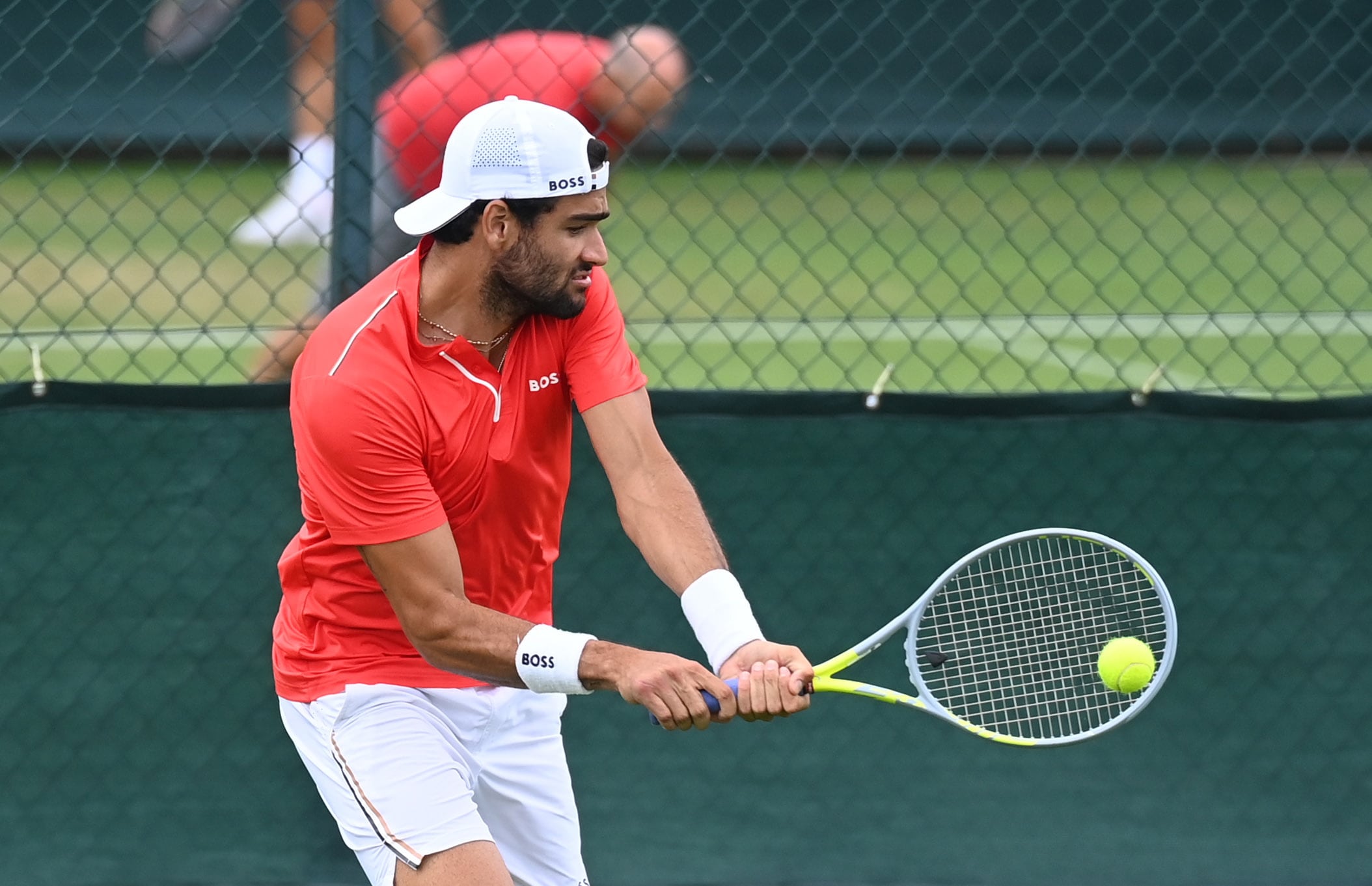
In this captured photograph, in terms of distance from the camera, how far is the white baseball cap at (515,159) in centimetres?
264

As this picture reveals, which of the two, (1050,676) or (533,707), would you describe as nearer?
(533,707)

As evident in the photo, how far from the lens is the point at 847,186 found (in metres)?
10.3

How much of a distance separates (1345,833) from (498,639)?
2.29m

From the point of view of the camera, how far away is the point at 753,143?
6848 millimetres

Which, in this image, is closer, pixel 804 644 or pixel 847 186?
pixel 804 644

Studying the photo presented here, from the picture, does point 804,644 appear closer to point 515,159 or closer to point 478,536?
point 478,536

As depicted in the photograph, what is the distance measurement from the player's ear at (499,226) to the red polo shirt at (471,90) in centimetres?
109

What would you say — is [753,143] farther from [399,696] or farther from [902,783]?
[399,696]

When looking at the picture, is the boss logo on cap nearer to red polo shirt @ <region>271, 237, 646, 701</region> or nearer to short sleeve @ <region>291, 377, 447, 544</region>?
red polo shirt @ <region>271, 237, 646, 701</region>

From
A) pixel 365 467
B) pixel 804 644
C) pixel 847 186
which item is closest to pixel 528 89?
pixel 804 644

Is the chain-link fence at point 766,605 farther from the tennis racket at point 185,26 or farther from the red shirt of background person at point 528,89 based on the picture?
the tennis racket at point 185,26

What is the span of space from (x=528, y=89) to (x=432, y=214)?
1282 mm

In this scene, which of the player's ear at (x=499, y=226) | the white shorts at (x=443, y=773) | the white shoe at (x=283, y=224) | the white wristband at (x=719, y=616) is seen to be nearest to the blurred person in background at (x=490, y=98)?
the player's ear at (x=499, y=226)

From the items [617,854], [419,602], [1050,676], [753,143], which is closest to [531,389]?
[419,602]
